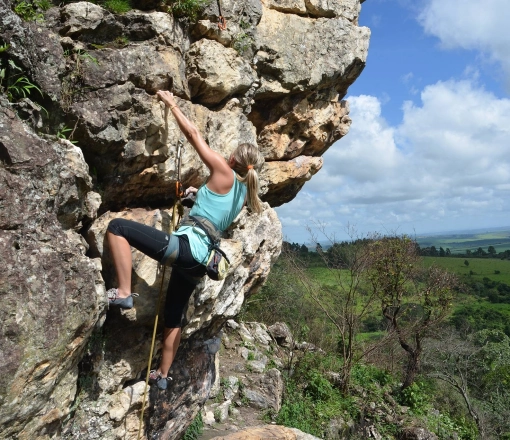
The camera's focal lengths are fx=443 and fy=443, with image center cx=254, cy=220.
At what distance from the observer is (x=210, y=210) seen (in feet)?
18.0

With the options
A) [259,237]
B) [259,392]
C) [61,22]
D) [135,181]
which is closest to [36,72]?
[61,22]

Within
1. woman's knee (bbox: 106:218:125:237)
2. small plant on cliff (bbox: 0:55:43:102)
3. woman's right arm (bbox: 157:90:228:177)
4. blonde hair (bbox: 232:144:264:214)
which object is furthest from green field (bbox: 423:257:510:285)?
small plant on cliff (bbox: 0:55:43:102)

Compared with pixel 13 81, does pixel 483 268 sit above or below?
below

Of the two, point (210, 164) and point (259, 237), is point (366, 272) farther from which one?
point (210, 164)

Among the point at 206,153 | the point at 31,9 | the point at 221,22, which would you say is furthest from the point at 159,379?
the point at 221,22

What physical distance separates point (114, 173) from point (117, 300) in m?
1.68

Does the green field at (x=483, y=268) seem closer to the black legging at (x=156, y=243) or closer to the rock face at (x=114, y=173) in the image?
the rock face at (x=114, y=173)

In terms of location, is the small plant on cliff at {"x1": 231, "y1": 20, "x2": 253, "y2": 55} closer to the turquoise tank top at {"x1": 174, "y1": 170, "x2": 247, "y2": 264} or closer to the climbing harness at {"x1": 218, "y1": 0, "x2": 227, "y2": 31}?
the climbing harness at {"x1": 218, "y1": 0, "x2": 227, "y2": 31}

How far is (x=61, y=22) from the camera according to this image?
557cm

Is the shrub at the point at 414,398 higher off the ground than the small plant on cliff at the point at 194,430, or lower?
lower

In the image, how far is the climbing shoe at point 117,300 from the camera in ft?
17.0

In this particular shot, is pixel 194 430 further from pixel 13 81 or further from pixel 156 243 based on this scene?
pixel 13 81

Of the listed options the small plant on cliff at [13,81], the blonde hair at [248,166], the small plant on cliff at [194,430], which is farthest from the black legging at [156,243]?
the small plant on cliff at [194,430]

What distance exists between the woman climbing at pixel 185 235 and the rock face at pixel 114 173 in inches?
11.2
